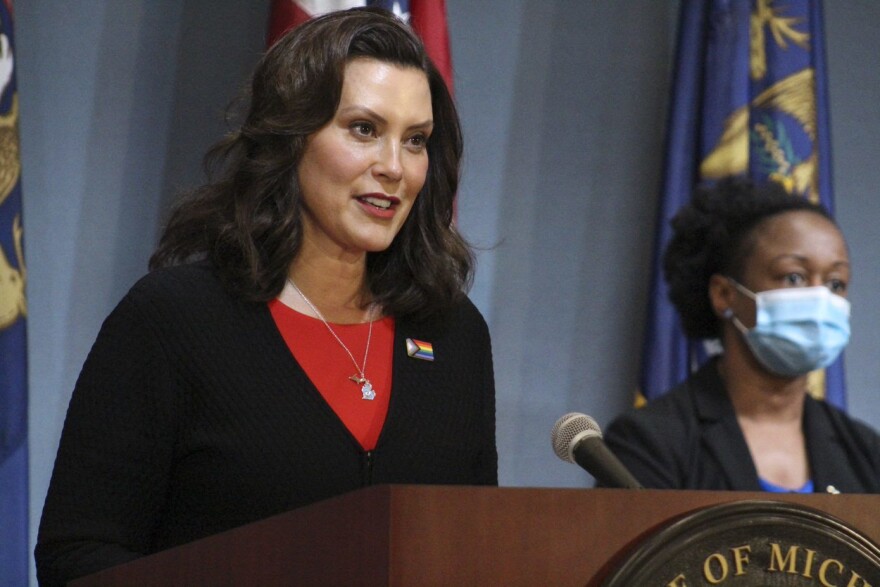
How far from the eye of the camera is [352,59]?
6.91 feet

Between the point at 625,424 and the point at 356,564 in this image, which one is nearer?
the point at 356,564

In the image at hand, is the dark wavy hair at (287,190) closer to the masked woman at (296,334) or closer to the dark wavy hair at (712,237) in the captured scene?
the masked woman at (296,334)

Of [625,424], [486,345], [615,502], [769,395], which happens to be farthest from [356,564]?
[769,395]

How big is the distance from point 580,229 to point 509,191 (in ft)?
0.86

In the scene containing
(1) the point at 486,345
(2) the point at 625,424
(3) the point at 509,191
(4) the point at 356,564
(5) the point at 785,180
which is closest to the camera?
(4) the point at 356,564

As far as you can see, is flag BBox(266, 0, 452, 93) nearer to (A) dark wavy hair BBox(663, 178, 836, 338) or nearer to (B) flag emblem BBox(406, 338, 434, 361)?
(A) dark wavy hair BBox(663, 178, 836, 338)

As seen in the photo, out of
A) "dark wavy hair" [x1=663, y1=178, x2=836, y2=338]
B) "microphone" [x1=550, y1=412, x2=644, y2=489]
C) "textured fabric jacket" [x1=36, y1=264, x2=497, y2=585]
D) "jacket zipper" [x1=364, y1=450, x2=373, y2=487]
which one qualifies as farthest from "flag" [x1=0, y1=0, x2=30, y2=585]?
"dark wavy hair" [x1=663, y1=178, x2=836, y2=338]

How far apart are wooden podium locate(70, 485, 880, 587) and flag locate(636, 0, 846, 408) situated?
2474mm

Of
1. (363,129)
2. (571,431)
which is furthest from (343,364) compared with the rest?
(571,431)

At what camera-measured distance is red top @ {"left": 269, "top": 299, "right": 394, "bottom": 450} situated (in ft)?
6.43

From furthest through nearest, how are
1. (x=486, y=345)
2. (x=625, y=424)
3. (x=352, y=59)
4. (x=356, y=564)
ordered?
(x=625, y=424) < (x=486, y=345) < (x=352, y=59) < (x=356, y=564)

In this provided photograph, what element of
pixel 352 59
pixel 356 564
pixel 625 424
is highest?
pixel 352 59

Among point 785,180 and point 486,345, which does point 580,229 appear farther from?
point 486,345

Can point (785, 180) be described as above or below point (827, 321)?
above
